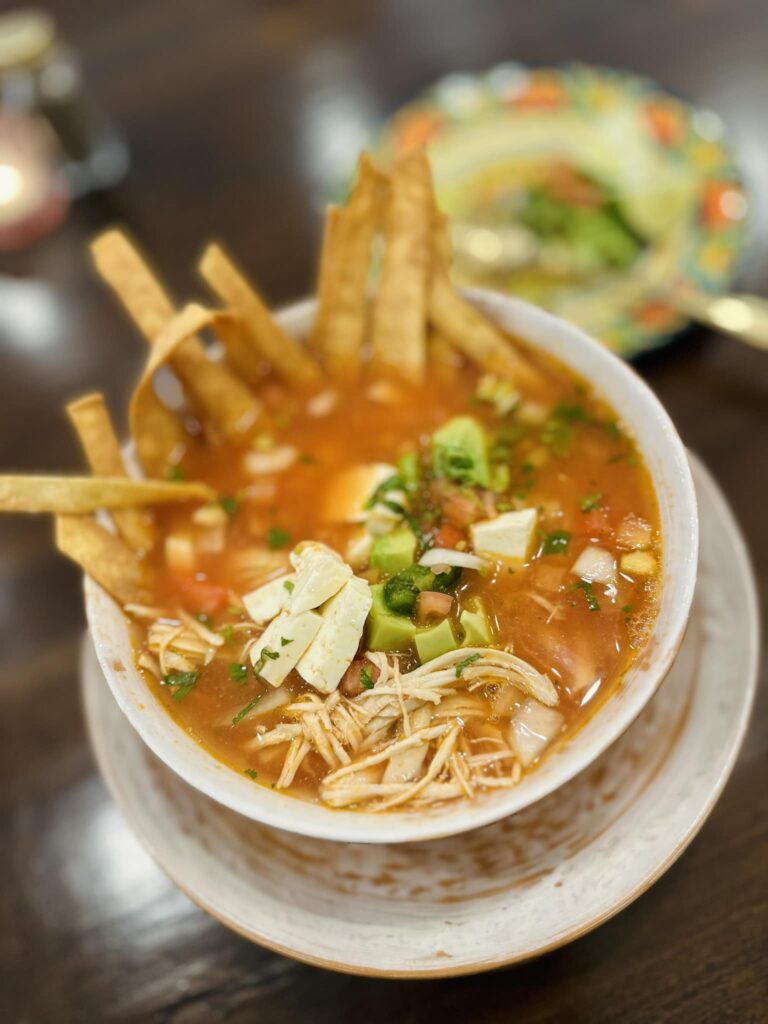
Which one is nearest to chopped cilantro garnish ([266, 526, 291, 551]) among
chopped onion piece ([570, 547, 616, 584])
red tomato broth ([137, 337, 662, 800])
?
red tomato broth ([137, 337, 662, 800])

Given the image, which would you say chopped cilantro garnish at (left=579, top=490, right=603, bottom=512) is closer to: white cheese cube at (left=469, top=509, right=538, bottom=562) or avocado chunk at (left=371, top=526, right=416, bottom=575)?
white cheese cube at (left=469, top=509, right=538, bottom=562)

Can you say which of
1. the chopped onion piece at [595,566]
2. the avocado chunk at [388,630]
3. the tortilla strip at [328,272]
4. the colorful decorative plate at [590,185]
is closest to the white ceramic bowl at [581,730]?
the chopped onion piece at [595,566]

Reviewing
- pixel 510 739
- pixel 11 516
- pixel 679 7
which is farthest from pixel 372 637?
pixel 679 7

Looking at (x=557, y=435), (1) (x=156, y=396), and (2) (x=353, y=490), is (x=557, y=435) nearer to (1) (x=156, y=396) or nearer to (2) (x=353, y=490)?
(2) (x=353, y=490)

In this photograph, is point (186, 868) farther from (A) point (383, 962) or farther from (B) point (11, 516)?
(B) point (11, 516)

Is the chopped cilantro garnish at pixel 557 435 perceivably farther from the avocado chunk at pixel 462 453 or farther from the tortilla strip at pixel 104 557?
the tortilla strip at pixel 104 557

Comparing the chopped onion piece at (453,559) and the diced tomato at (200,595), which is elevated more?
the chopped onion piece at (453,559)
